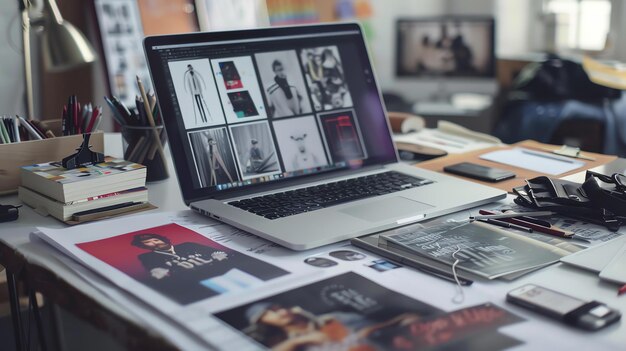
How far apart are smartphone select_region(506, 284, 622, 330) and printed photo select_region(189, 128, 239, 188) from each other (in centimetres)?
51

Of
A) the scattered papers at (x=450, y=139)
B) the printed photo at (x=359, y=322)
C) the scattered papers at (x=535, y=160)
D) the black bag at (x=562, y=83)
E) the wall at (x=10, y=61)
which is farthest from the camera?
the black bag at (x=562, y=83)

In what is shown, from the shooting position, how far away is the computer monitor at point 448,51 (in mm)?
3424

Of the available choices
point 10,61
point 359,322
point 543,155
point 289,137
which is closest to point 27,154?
point 289,137

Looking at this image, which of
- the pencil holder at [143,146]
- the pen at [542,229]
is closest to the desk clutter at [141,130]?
the pencil holder at [143,146]

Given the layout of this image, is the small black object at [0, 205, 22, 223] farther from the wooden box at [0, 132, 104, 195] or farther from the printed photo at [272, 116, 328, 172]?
the printed photo at [272, 116, 328, 172]

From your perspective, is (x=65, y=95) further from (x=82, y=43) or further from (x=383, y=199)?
(x=383, y=199)

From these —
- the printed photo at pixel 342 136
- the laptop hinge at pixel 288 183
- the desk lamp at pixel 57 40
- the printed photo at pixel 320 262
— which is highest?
the desk lamp at pixel 57 40

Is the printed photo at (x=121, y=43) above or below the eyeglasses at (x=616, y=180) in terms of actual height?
above

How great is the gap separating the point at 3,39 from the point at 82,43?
910mm

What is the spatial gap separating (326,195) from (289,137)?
0.48 feet

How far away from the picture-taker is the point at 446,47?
3490 mm

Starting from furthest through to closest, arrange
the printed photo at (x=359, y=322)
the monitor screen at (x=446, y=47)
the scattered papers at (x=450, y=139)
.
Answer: the monitor screen at (x=446, y=47)
the scattered papers at (x=450, y=139)
the printed photo at (x=359, y=322)

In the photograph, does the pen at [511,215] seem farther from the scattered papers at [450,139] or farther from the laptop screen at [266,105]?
the scattered papers at [450,139]

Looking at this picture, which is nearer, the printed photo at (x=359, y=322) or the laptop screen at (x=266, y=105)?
the printed photo at (x=359, y=322)
